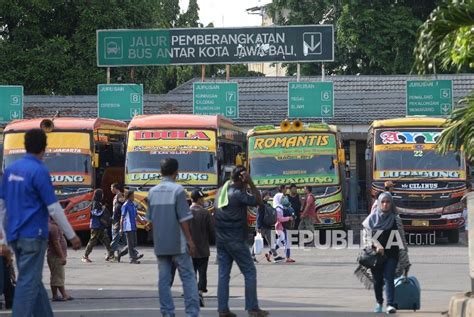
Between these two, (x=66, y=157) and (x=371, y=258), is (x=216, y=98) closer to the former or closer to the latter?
(x=66, y=157)

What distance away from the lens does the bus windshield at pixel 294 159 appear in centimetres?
3228

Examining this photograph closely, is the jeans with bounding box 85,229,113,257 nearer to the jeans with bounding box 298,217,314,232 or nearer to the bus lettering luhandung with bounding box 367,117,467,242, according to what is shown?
the jeans with bounding box 298,217,314,232

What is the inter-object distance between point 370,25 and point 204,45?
12419mm

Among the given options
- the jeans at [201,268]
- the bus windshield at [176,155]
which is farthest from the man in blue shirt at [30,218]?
the bus windshield at [176,155]

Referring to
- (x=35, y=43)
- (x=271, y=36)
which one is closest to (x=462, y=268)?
(x=271, y=36)

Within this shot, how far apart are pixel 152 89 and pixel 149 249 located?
91.3 feet

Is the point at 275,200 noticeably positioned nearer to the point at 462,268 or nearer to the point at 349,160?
the point at 462,268

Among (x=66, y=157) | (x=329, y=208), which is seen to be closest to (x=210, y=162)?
(x=329, y=208)

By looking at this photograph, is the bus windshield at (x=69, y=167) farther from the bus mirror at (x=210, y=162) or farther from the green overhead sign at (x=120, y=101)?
the green overhead sign at (x=120, y=101)

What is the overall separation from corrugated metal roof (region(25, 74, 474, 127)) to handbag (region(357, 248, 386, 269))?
100ft

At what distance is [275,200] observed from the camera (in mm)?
28766

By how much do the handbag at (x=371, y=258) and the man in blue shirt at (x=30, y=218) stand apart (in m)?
5.59

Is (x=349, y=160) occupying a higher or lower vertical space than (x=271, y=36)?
lower

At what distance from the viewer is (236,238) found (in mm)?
14727
